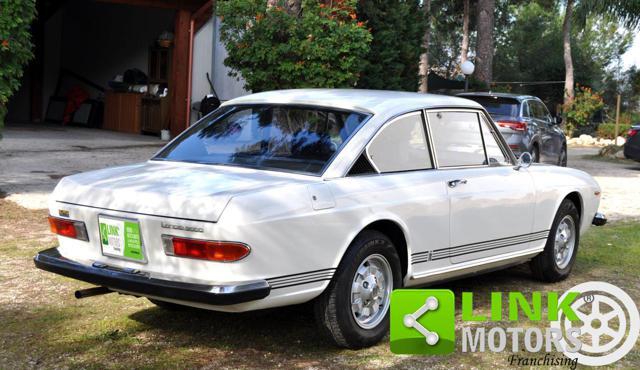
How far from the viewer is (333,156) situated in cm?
495

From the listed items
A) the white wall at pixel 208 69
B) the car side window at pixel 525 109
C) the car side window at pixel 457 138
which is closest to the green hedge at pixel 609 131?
the white wall at pixel 208 69

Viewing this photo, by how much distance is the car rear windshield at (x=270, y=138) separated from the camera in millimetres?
5059

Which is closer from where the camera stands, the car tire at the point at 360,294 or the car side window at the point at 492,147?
the car tire at the point at 360,294

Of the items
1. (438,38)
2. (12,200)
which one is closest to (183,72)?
(12,200)

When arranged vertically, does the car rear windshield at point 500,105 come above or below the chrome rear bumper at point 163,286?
above

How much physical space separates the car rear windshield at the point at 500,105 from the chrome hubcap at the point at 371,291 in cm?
1003

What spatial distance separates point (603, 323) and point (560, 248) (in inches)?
56.3

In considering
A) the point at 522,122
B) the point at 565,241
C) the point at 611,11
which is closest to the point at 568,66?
the point at 611,11

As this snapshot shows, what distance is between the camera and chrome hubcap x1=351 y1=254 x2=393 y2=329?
4.81 meters

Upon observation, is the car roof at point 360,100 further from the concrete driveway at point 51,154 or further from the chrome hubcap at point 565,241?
the concrete driveway at point 51,154

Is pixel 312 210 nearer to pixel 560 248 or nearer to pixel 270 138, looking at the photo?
pixel 270 138

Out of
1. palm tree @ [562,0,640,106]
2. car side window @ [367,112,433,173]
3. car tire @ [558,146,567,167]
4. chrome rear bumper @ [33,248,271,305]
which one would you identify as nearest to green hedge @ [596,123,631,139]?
palm tree @ [562,0,640,106]

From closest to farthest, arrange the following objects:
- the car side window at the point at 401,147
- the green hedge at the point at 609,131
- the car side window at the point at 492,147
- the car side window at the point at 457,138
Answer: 1. the car side window at the point at 401,147
2. the car side window at the point at 457,138
3. the car side window at the point at 492,147
4. the green hedge at the point at 609,131

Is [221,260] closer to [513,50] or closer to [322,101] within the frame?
[322,101]
